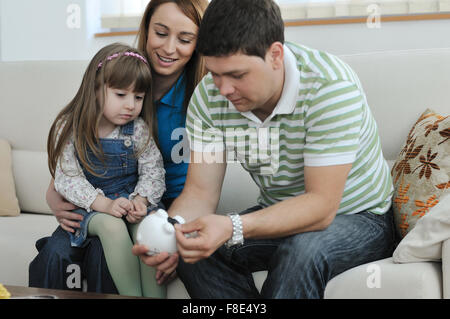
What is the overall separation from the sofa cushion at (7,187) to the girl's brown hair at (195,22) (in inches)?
33.2

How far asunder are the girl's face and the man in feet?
0.75

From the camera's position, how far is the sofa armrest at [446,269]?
4.05 ft

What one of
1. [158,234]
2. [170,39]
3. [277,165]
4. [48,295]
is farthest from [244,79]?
[48,295]

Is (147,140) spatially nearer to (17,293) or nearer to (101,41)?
(17,293)

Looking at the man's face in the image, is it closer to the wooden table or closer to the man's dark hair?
the man's dark hair

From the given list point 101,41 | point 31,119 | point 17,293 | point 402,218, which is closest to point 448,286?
point 402,218

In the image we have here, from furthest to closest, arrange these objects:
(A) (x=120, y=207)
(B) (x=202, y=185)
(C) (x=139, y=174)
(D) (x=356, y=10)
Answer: (D) (x=356, y=10)
(C) (x=139, y=174)
(A) (x=120, y=207)
(B) (x=202, y=185)

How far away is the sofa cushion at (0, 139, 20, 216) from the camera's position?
223 cm

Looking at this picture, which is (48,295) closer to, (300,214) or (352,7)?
(300,214)

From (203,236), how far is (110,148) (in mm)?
592

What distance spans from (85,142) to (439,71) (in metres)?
1.06

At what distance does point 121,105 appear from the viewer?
5.45ft

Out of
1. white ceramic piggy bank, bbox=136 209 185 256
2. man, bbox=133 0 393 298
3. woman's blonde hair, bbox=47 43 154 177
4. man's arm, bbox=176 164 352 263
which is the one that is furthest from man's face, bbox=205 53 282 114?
woman's blonde hair, bbox=47 43 154 177

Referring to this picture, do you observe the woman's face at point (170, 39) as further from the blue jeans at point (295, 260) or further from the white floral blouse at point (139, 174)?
the blue jeans at point (295, 260)
